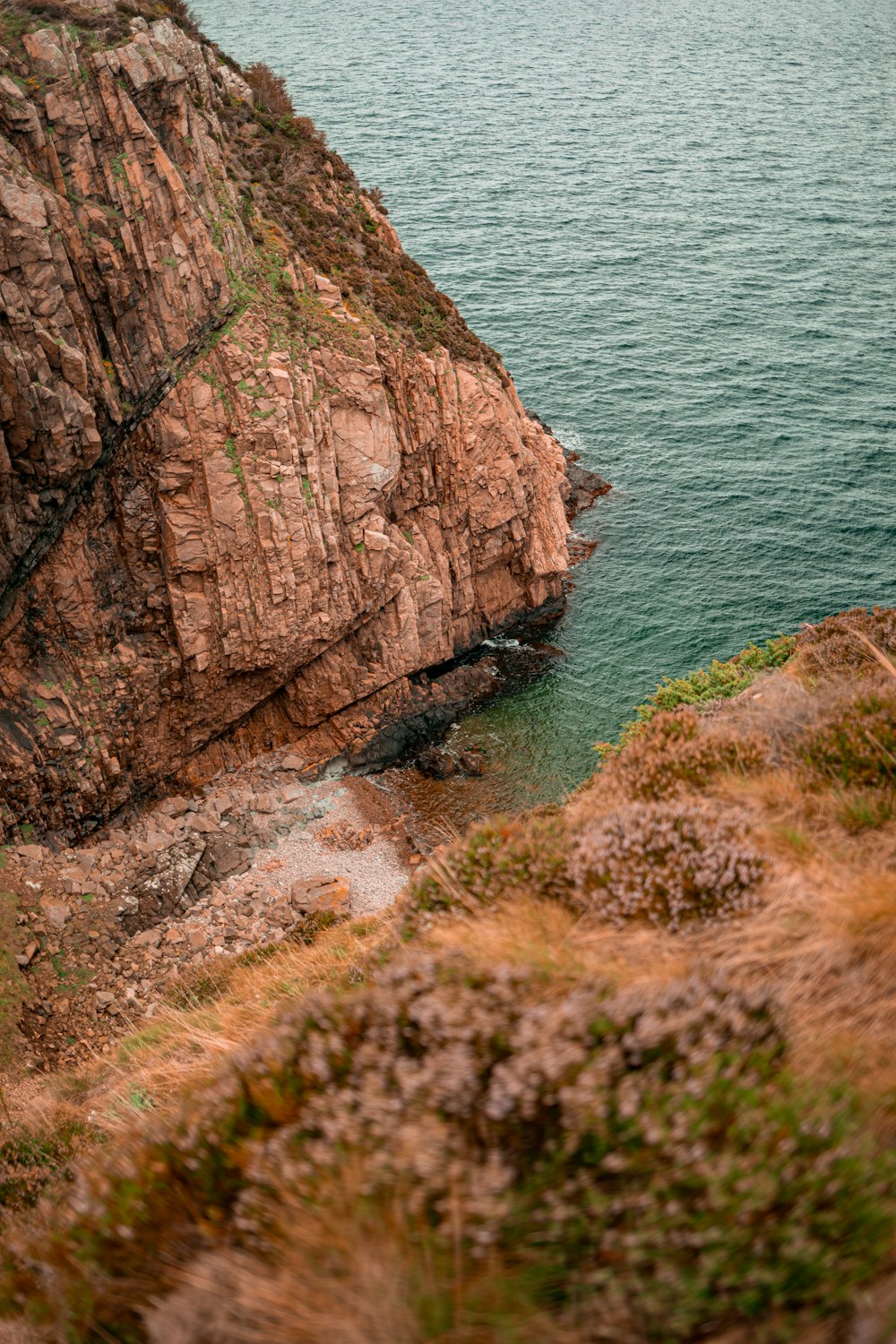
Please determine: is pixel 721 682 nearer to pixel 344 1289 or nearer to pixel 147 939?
pixel 344 1289

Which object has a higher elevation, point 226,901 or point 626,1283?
point 626,1283

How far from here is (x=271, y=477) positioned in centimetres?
2708

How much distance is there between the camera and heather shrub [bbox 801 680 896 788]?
29.0 ft

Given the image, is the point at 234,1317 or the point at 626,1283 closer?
the point at 626,1283

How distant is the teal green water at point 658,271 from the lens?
38938 mm

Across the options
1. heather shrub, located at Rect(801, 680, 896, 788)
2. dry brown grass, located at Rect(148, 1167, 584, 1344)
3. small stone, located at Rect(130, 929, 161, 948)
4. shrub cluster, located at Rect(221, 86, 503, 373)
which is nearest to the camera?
dry brown grass, located at Rect(148, 1167, 584, 1344)

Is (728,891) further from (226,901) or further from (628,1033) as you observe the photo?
(226,901)

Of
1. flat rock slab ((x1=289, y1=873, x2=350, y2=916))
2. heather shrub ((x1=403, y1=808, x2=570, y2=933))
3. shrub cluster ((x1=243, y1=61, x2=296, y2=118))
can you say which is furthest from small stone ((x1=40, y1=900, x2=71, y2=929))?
shrub cluster ((x1=243, y1=61, x2=296, y2=118))

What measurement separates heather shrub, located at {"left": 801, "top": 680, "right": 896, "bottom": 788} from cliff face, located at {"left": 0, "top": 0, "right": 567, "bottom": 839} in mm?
19702

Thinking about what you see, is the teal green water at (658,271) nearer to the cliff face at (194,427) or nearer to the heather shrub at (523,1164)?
the cliff face at (194,427)

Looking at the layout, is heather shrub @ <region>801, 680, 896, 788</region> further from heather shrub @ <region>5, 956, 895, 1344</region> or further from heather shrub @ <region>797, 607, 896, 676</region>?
heather shrub @ <region>5, 956, 895, 1344</region>

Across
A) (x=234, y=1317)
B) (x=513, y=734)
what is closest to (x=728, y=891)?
(x=234, y=1317)

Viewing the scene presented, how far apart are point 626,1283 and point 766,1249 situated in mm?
671

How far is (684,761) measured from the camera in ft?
31.7
